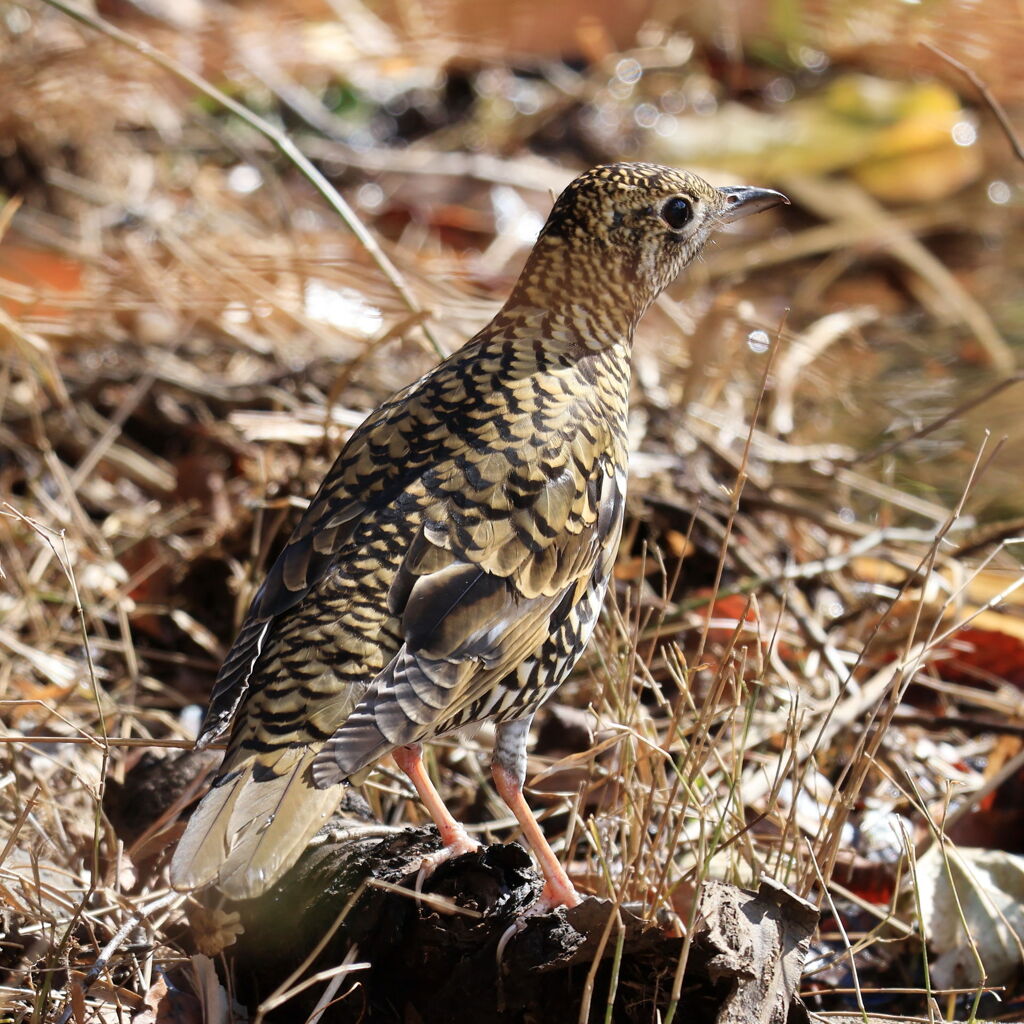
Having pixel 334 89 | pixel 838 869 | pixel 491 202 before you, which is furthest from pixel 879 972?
pixel 334 89

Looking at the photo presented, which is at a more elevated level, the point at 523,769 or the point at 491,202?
the point at 491,202

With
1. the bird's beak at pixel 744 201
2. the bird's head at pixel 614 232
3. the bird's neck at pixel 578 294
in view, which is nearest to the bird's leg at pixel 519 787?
the bird's neck at pixel 578 294

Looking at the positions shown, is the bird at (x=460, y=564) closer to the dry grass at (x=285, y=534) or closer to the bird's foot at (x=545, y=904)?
the bird's foot at (x=545, y=904)

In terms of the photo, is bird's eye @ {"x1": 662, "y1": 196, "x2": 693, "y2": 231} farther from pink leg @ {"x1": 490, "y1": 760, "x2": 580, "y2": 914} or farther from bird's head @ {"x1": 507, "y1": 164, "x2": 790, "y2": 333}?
pink leg @ {"x1": 490, "y1": 760, "x2": 580, "y2": 914}

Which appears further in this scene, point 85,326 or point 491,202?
point 491,202

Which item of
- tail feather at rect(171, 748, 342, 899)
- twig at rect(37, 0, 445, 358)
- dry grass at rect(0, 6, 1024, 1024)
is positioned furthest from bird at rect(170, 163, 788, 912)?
twig at rect(37, 0, 445, 358)

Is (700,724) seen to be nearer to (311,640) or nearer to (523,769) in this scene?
(523,769)
